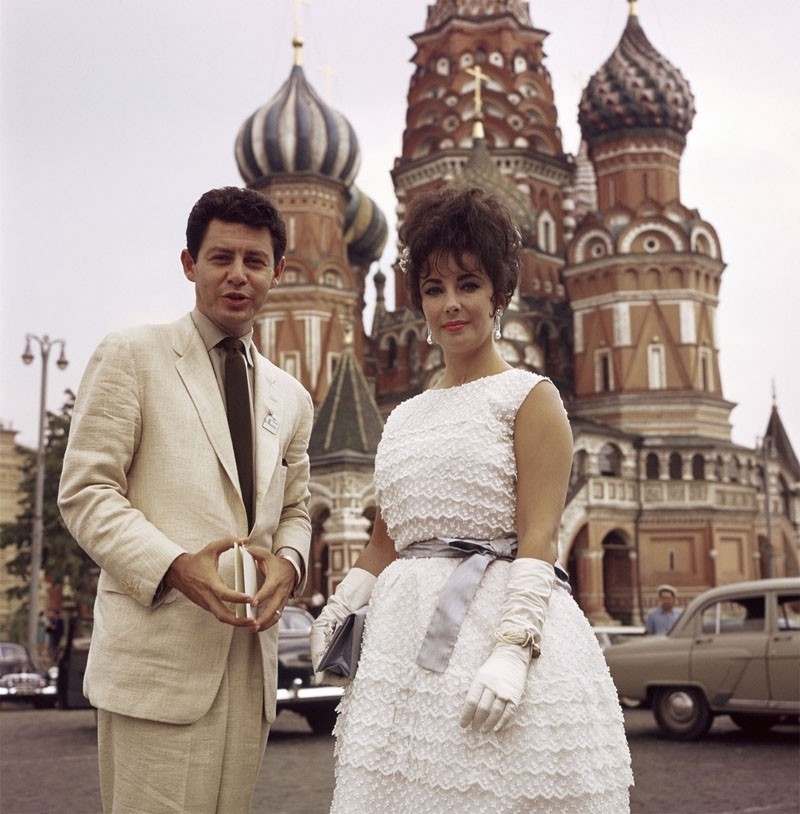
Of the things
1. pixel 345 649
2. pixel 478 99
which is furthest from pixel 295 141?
pixel 345 649

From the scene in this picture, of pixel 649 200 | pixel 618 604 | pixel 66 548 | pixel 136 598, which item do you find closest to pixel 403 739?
pixel 136 598

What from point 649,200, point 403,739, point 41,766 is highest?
point 649,200

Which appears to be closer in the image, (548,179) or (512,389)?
(512,389)

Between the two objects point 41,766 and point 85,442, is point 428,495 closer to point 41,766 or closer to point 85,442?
point 85,442

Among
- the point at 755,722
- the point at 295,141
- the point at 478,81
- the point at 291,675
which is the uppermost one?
the point at 478,81

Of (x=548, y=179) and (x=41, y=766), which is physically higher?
(x=548, y=179)

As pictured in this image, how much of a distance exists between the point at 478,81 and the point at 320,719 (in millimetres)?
31716

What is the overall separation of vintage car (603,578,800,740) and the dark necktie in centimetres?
808

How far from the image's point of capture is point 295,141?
38.3 meters

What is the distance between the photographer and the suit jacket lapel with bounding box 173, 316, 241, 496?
2885 mm

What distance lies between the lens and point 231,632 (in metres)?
2.81

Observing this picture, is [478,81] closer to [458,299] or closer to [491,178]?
[491,178]

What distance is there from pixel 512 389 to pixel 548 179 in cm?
3932

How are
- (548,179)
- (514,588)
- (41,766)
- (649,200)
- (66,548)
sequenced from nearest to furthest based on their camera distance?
1. (514,588)
2. (41,766)
3. (66,548)
4. (649,200)
5. (548,179)
